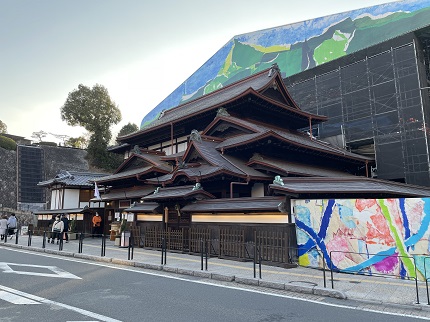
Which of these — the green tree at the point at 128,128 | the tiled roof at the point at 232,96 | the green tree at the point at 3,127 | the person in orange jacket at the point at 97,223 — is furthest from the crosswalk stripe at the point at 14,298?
the green tree at the point at 3,127

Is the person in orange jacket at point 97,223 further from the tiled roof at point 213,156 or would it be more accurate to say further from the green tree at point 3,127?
the green tree at point 3,127

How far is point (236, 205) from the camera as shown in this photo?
46.2 feet

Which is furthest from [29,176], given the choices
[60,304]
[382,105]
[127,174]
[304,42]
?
[60,304]

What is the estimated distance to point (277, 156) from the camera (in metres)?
18.9

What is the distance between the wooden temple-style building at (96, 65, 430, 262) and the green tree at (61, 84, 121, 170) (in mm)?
27870

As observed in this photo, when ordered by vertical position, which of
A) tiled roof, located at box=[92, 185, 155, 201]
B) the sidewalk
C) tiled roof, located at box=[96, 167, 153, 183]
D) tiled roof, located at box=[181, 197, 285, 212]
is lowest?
the sidewalk

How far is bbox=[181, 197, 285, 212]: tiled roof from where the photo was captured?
12863 mm

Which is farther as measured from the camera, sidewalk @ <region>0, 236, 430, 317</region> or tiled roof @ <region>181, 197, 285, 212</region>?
tiled roof @ <region>181, 197, 285, 212</region>

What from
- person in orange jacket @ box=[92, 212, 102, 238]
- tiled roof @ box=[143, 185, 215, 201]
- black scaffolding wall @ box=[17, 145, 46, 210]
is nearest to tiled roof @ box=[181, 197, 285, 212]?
tiled roof @ box=[143, 185, 215, 201]

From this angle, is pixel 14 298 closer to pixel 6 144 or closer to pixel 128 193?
pixel 128 193

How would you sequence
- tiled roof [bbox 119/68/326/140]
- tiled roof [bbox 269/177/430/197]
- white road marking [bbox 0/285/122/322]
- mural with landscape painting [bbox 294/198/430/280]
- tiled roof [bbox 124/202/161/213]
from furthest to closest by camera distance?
tiled roof [bbox 119/68/326/140] < tiled roof [bbox 124/202/161/213] < tiled roof [bbox 269/177/430/197] < mural with landscape painting [bbox 294/198/430/280] < white road marking [bbox 0/285/122/322]

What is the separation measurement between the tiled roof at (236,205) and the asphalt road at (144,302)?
166 inches

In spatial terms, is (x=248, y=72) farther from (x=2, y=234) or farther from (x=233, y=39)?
(x=2, y=234)

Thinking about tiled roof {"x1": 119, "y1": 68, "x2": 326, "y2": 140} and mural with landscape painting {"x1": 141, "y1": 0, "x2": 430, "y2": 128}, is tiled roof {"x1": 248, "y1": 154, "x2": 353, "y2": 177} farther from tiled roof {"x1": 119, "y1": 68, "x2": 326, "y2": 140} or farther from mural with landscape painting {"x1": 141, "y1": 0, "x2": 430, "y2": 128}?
mural with landscape painting {"x1": 141, "y1": 0, "x2": 430, "y2": 128}
